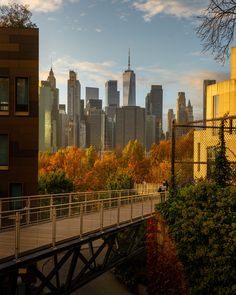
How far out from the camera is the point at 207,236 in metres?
13.3

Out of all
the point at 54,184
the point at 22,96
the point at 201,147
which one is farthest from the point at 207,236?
the point at 201,147

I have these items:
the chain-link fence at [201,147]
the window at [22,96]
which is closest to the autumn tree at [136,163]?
the chain-link fence at [201,147]

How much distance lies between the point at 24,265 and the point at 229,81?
40801 millimetres

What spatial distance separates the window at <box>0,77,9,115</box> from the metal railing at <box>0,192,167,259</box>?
748cm

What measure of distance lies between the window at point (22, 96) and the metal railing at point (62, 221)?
7034mm

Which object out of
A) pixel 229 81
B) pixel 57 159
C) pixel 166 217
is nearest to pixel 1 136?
pixel 166 217

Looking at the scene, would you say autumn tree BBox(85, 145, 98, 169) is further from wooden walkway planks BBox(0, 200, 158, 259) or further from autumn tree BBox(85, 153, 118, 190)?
wooden walkway planks BBox(0, 200, 158, 259)

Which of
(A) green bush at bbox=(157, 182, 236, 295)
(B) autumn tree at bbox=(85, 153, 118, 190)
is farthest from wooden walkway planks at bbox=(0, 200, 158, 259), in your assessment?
(B) autumn tree at bbox=(85, 153, 118, 190)

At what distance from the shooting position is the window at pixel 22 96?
2327 centimetres

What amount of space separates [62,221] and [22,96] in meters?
9.00

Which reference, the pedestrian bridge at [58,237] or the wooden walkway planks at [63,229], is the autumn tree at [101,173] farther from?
the wooden walkway planks at [63,229]

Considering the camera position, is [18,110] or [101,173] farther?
[101,173]

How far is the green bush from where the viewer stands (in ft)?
41.4

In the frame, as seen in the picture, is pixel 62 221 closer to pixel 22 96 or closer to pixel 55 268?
pixel 55 268
